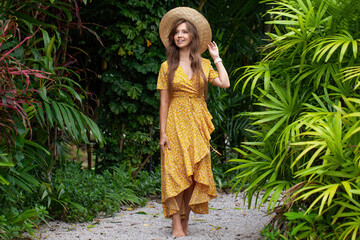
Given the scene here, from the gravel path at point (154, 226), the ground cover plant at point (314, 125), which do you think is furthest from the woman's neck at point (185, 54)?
the gravel path at point (154, 226)

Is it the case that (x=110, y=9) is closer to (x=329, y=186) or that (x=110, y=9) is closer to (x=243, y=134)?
(x=243, y=134)

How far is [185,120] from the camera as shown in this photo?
3.76m

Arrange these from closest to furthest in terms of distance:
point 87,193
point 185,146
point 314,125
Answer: point 314,125, point 185,146, point 87,193

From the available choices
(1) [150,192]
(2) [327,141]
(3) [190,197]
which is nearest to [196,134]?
(3) [190,197]

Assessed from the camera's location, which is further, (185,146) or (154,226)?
(154,226)

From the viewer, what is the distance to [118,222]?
14.3ft

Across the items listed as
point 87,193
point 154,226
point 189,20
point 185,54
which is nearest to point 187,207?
point 154,226

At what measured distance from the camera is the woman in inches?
147

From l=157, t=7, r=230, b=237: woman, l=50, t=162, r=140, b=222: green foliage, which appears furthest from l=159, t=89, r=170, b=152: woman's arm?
l=50, t=162, r=140, b=222: green foliage

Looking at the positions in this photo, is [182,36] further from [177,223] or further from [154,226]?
[154,226]

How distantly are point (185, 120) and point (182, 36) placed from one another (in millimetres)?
628

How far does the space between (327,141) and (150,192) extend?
2.81 meters

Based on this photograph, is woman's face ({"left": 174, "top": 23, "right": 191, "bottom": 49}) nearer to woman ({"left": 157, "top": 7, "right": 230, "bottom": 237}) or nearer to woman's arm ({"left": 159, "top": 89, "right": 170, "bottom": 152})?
woman ({"left": 157, "top": 7, "right": 230, "bottom": 237})

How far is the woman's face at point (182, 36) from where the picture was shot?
3781 mm
